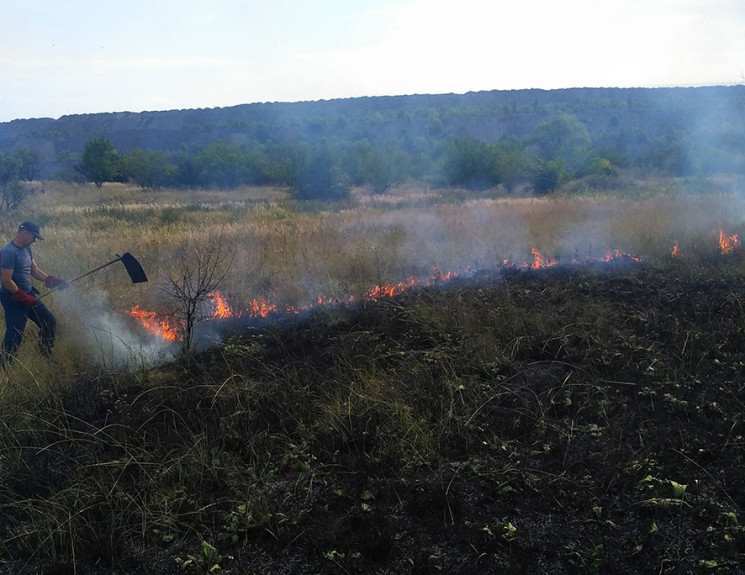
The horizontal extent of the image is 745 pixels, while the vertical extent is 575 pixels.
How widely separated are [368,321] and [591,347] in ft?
8.33

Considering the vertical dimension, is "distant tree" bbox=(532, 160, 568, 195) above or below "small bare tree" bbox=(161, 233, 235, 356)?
above

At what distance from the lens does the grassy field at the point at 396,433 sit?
3324mm

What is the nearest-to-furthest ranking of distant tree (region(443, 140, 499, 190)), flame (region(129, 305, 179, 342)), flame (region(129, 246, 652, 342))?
flame (region(129, 305, 179, 342))
flame (region(129, 246, 652, 342))
distant tree (region(443, 140, 499, 190))

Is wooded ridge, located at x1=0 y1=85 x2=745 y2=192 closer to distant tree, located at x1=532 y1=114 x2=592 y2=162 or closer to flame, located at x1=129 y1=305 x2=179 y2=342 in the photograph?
distant tree, located at x1=532 y1=114 x2=592 y2=162

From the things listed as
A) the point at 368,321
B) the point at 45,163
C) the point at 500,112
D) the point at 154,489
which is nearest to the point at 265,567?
the point at 154,489

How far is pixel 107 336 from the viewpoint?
704cm

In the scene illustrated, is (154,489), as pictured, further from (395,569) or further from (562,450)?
(562,450)

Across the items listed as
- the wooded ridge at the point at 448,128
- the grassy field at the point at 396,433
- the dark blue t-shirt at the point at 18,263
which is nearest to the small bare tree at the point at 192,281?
the grassy field at the point at 396,433

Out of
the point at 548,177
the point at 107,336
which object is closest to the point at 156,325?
the point at 107,336

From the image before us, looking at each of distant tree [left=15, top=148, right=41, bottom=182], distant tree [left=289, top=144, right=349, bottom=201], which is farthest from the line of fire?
distant tree [left=15, top=148, right=41, bottom=182]

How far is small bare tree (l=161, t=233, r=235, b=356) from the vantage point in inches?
243

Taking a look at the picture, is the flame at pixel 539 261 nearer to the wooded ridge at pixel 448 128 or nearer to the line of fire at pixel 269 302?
the line of fire at pixel 269 302

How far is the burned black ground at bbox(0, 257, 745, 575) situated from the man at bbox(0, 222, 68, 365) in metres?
1.62

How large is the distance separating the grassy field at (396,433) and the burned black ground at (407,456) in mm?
17
